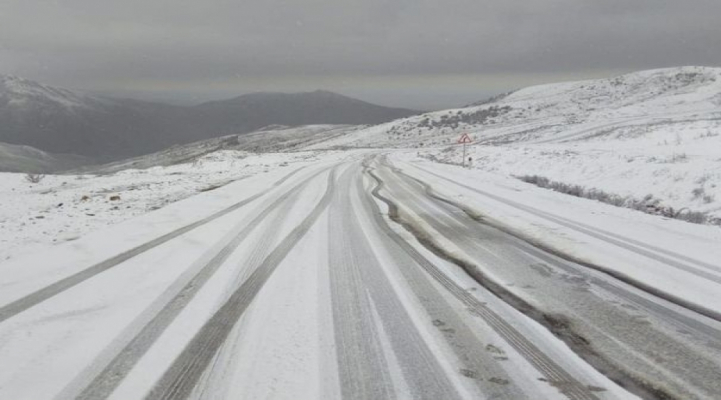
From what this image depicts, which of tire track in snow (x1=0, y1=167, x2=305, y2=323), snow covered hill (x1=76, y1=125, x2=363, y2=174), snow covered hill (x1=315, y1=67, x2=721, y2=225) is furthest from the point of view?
snow covered hill (x1=76, y1=125, x2=363, y2=174)

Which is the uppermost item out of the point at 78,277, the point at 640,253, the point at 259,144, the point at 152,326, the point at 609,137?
the point at 259,144

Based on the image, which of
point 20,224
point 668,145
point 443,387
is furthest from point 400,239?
point 668,145

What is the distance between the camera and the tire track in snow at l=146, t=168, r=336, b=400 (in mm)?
3089

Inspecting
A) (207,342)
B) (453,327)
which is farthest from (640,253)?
(207,342)

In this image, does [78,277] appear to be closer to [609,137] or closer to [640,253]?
[640,253]

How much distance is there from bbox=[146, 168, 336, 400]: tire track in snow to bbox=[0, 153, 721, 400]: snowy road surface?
18mm

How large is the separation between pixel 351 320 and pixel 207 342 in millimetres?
1174

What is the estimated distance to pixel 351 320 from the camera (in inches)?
165

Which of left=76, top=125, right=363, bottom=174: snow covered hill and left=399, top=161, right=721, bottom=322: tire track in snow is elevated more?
left=76, top=125, right=363, bottom=174: snow covered hill

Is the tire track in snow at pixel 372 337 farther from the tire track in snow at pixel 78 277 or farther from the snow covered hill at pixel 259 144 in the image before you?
the snow covered hill at pixel 259 144

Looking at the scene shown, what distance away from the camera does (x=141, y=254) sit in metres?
6.56

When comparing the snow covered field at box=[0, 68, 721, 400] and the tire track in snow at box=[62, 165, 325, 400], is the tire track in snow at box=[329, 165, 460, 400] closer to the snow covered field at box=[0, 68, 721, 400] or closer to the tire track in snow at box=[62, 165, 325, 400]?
the snow covered field at box=[0, 68, 721, 400]

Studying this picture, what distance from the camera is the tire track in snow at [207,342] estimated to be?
3.09 metres

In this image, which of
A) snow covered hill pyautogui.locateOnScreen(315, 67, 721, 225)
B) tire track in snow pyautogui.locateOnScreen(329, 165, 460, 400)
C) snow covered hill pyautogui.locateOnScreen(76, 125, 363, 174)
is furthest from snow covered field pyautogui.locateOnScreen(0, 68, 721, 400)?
snow covered hill pyautogui.locateOnScreen(76, 125, 363, 174)
